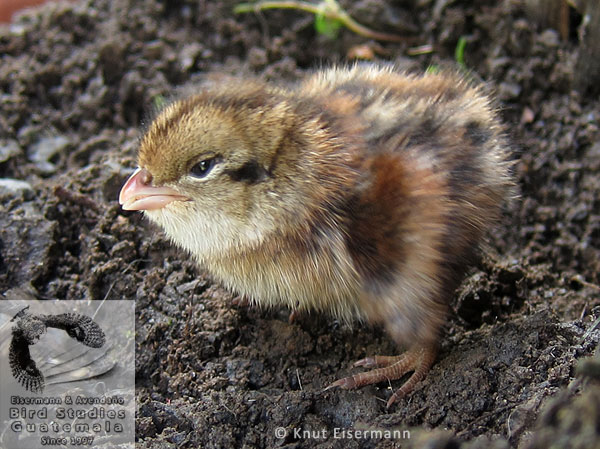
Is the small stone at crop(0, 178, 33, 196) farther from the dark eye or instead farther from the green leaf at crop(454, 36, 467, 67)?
the green leaf at crop(454, 36, 467, 67)

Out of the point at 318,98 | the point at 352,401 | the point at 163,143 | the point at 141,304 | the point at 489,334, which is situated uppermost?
the point at 318,98

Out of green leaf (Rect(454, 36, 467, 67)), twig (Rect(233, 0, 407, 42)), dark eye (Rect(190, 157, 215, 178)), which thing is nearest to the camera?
dark eye (Rect(190, 157, 215, 178))

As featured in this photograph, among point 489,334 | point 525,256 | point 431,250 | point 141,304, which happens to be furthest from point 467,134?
point 141,304

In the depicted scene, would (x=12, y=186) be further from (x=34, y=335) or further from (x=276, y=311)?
(x=276, y=311)

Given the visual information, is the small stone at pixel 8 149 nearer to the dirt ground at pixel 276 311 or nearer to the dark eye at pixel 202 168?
the dirt ground at pixel 276 311

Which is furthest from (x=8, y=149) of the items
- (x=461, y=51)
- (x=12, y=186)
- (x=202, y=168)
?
(x=461, y=51)

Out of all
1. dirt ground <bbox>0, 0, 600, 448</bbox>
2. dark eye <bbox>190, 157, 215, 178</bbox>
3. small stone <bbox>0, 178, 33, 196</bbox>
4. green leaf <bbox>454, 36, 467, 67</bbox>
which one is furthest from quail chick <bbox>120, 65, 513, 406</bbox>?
green leaf <bbox>454, 36, 467, 67</bbox>

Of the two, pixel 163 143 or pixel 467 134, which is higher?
pixel 467 134

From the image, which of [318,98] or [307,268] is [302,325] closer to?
[307,268]
